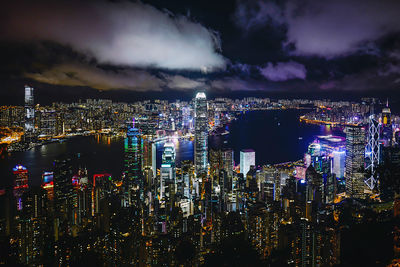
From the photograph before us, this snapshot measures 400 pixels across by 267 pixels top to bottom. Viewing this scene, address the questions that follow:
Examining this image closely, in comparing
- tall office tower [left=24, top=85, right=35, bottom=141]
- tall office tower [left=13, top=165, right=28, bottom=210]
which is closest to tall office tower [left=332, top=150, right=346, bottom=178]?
tall office tower [left=13, top=165, right=28, bottom=210]

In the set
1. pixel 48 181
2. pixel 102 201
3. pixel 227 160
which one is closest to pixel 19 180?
pixel 48 181

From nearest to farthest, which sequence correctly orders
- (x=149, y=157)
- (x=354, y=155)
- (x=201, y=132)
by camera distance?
(x=354, y=155), (x=149, y=157), (x=201, y=132)

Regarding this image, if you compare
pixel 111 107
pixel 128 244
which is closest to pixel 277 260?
pixel 128 244

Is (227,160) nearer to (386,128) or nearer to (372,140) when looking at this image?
(372,140)

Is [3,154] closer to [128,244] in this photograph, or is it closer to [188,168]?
[128,244]

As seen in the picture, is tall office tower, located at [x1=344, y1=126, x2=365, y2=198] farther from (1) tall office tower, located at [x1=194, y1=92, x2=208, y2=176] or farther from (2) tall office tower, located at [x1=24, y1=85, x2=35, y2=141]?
(2) tall office tower, located at [x1=24, y1=85, x2=35, y2=141]
